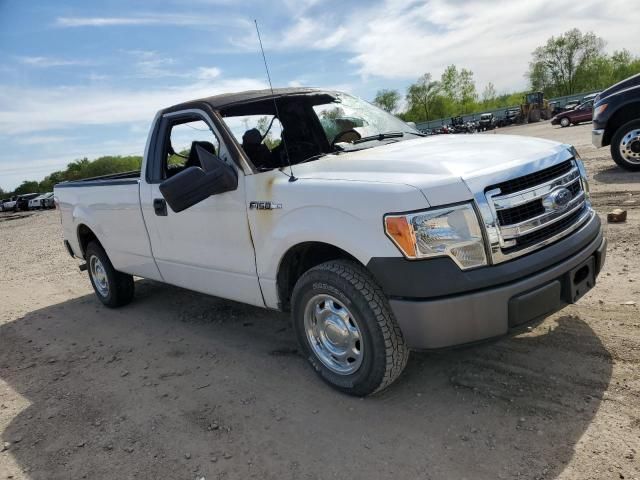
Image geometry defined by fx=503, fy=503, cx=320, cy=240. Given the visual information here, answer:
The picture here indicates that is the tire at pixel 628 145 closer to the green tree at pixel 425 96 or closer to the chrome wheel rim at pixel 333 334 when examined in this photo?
the chrome wheel rim at pixel 333 334

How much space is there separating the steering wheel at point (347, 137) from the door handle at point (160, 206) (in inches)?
61.1

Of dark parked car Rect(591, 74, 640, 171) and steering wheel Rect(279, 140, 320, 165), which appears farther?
dark parked car Rect(591, 74, 640, 171)

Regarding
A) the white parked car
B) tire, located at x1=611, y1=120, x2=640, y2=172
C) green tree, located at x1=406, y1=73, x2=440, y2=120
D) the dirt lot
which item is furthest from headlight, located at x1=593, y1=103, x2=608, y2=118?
green tree, located at x1=406, y1=73, x2=440, y2=120

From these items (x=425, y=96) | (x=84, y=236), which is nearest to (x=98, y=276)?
(x=84, y=236)

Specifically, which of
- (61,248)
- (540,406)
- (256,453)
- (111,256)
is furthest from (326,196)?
(61,248)

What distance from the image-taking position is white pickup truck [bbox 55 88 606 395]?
2.63 metres

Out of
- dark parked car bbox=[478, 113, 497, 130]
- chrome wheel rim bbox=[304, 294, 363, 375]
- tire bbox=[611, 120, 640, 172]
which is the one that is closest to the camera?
chrome wheel rim bbox=[304, 294, 363, 375]

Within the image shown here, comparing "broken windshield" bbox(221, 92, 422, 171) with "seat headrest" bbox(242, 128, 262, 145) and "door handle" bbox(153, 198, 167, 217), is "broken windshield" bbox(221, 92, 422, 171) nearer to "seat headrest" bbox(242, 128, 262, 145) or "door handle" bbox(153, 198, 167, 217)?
"seat headrest" bbox(242, 128, 262, 145)

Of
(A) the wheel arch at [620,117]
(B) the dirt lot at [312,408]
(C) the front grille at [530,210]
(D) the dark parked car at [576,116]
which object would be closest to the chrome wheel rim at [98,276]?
(B) the dirt lot at [312,408]

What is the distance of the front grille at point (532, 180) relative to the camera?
2740 mm

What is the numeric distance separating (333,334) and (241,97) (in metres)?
2.14

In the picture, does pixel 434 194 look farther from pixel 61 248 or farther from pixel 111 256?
pixel 61 248

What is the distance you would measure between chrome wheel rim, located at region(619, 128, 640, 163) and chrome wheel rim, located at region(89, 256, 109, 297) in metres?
8.38

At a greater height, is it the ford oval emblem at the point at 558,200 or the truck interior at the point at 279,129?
the truck interior at the point at 279,129
